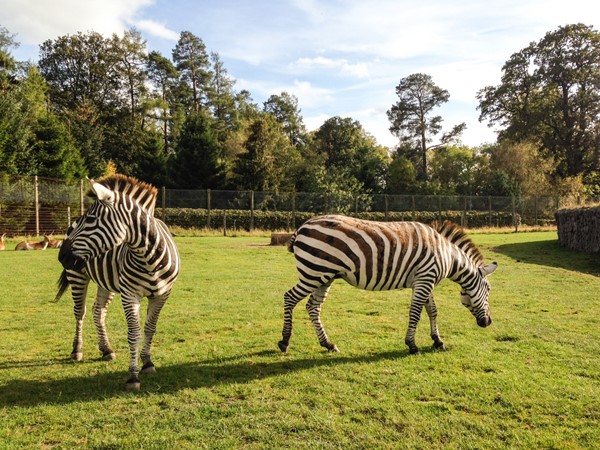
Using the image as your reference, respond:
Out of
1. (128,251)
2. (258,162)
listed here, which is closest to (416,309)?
(128,251)

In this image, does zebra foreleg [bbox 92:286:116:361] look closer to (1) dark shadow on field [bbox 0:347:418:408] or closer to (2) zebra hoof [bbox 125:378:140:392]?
(1) dark shadow on field [bbox 0:347:418:408]

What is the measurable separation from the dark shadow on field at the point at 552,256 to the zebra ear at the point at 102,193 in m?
14.2

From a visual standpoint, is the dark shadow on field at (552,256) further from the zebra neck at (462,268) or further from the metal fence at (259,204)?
the metal fence at (259,204)

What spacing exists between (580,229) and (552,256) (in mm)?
1740

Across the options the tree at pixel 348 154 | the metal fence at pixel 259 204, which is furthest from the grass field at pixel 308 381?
the tree at pixel 348 154

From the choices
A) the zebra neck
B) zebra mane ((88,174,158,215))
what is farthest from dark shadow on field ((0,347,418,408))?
zebra mane ((88,174,158,215))

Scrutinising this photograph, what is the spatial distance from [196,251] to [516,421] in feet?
48.4

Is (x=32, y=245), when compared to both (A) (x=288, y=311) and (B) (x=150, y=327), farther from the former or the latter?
(A) (x=288, y=311)

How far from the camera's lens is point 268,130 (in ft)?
119

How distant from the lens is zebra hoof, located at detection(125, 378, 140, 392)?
174 inches

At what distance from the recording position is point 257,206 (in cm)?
2903

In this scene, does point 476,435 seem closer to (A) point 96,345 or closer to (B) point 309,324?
(B) point 309,324

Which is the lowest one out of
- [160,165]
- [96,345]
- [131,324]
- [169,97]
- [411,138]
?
[96,345]

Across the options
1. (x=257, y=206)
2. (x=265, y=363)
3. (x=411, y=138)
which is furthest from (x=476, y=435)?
(x=411, y=138)
